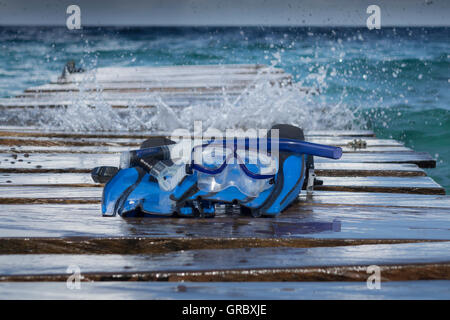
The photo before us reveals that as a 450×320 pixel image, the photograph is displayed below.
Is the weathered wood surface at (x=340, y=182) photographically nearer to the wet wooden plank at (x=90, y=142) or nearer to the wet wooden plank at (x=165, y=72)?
the wet wooden plank at (x=90, y=142)

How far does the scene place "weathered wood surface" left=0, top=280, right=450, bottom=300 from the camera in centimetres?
112

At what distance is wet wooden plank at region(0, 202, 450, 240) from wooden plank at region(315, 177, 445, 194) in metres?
0.27

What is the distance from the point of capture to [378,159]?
105 inches

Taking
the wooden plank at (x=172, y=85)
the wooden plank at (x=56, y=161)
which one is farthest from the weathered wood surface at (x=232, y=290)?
the wooden plank at (x=172, y=85)

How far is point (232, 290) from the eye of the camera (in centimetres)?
115

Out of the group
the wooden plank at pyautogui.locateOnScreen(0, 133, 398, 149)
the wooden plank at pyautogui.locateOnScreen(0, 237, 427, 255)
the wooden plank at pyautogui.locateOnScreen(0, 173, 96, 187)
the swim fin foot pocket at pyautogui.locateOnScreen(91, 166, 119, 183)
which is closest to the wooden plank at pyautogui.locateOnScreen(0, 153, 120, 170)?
the wooden plank at pyautogui.locateOnScreen(0, 173, 96, 187)

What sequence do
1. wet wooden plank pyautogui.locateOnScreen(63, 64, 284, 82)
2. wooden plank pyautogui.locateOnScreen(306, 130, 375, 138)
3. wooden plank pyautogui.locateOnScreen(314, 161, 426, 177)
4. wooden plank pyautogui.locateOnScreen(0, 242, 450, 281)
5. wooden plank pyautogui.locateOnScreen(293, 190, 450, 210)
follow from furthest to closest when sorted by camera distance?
wet wooden plank pyautogui.locateOnScreen(63, 64, 284, 82), wooden plank pyautogui.locateOnScreen(306, 130, 375, 138), wooden plank pyautogui.locateOnScreen(314, 161, 426, 177), wooden plank pyautogui.locateOnScreen(293, 190, 450, 210), wooden plank pyautogui.locateOnScreen(0, 242, 450, 281)

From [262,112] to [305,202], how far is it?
218cm

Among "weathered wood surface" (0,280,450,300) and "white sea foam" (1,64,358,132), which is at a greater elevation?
"white sea foam" (1,64,358,132)

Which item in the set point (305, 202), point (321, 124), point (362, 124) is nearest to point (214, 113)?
point (321, 124)

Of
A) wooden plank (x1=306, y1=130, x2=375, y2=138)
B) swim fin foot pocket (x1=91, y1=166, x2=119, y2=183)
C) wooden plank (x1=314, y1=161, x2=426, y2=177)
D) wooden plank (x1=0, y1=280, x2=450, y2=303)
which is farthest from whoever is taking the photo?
wooden plank (x1=306, y1=130, x2=375, y2=138)

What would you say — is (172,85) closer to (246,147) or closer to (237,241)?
(246,147)

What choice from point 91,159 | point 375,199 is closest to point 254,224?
point 375,199

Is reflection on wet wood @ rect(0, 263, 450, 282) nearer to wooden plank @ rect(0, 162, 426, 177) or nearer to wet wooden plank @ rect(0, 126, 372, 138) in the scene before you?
wooden plank @ rect(0, 162, 426, 177)
